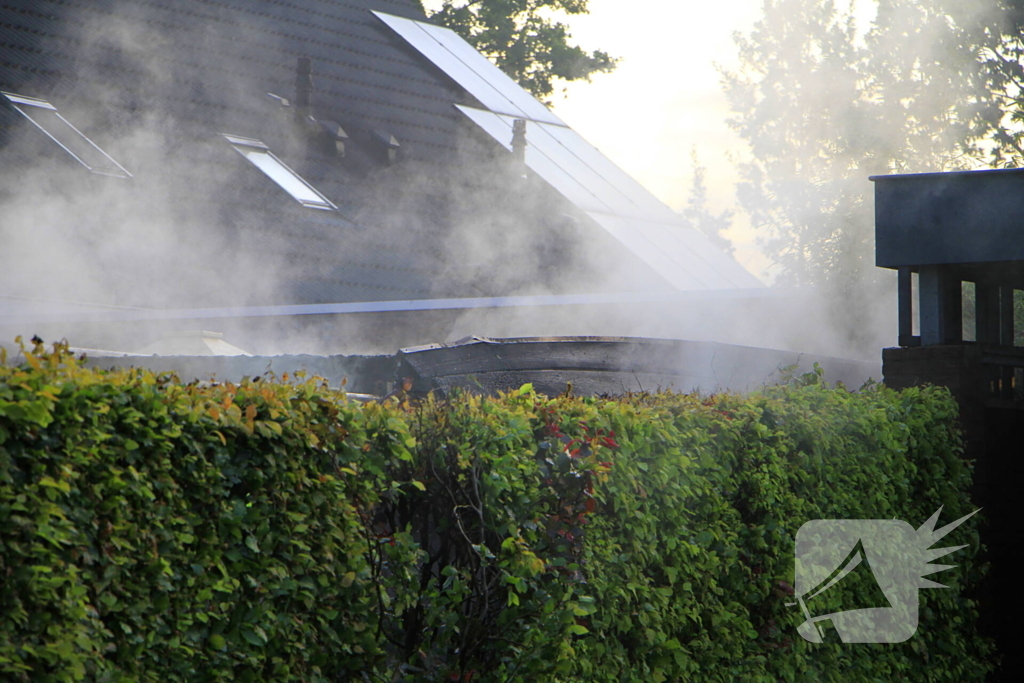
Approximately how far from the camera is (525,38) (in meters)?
30.9

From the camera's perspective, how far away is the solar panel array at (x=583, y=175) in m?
15.6

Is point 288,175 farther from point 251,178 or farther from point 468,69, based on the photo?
point 468,69

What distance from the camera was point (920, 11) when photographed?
34.5 metres

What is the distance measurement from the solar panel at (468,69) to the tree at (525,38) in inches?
406

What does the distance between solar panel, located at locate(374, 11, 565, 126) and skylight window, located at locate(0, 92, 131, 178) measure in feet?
24.0

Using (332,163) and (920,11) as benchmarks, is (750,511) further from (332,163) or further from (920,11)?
(920,11)

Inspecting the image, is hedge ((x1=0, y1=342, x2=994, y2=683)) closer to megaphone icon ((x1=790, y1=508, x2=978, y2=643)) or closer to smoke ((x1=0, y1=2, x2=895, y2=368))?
megaphone icon ((x1=790, y1=508, x2=978, y2=643))

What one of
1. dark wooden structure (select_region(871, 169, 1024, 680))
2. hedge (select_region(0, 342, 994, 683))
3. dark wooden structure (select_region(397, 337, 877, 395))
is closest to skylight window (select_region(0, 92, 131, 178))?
dark wooden structure (select_region(397, 337, 877, 395))

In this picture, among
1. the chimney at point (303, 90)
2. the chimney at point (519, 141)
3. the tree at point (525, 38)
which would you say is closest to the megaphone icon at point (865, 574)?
the chimney at point (519, 141)

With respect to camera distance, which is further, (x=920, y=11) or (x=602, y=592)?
(x=920, y=11)

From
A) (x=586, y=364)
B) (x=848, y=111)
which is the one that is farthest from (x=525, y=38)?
(x=586, y=364)

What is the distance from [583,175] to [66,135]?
820 cm

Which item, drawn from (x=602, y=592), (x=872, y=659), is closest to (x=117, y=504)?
(x=602, y=592)

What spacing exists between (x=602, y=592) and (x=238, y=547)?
5.31 ft
